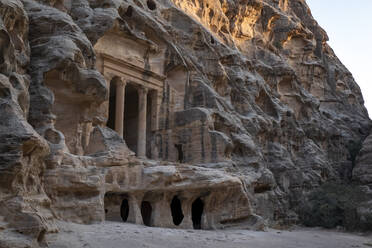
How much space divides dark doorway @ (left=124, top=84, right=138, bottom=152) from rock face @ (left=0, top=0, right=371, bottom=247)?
3.4 inches

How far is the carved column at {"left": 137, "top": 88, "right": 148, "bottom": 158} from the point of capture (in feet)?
83.7

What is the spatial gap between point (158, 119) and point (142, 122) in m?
1.12

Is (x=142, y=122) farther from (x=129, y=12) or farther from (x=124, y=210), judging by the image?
(x=124, y=210)

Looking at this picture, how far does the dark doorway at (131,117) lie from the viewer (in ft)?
90.2

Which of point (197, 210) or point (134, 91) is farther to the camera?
point (134, 91)

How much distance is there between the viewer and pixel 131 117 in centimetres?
2877

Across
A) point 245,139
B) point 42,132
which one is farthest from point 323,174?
point 42,132

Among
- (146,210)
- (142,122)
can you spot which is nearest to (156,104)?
(142,122)

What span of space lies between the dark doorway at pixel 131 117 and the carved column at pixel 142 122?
920mm

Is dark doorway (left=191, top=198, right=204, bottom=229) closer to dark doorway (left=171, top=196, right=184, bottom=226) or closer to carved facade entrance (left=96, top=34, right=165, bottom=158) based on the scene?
dark doorway (left=171, top=196, right=184, bottom=226)

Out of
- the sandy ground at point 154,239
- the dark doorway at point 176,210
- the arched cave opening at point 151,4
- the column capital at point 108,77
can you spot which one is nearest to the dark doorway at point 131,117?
the column capital at point 108,77

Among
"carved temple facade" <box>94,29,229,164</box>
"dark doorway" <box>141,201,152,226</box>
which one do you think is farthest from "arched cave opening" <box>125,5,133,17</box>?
"dark doorway" <box>141,201,152,226</box>

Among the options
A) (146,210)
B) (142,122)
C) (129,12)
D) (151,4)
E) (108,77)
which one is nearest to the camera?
(146,210)

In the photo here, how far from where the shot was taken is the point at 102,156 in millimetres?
17500
